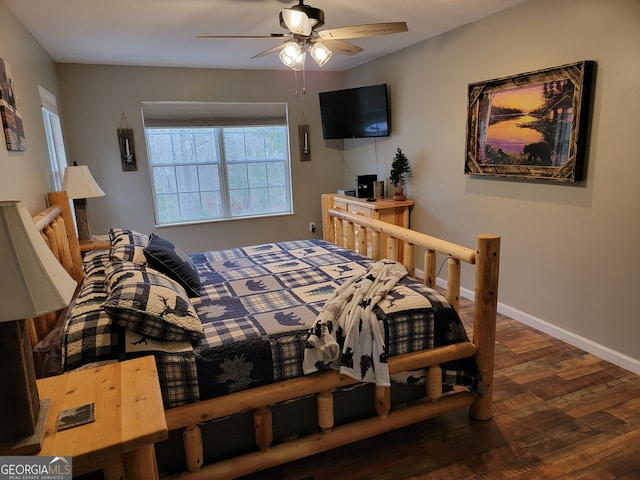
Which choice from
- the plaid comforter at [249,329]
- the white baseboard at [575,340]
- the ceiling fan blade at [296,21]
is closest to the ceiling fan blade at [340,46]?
the ceiling fan blade at [296,21]

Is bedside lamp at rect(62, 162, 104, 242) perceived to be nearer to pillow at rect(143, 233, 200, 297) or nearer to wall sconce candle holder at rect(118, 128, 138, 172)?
pillow at rect(143, 233, 200, 297)

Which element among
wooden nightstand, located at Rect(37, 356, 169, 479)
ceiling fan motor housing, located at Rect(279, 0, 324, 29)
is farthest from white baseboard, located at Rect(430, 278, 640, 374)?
wooden nightstand, located at Rect(37, 356, 169, 479)

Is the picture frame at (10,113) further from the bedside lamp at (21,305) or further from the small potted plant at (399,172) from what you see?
the small potted plant at (399,172)

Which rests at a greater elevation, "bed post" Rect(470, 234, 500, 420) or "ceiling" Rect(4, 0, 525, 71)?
"ceiling" Rect(4, 0, 525, 71)

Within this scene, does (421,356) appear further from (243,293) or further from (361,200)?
(361,200)

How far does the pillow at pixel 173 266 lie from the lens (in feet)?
7.75

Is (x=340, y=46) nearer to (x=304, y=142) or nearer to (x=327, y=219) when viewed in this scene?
(x=327, y=219)

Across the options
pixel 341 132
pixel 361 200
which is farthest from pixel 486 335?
pixel 341 132

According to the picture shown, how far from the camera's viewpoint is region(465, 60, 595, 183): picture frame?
2.74 metres

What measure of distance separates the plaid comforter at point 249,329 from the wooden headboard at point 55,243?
177mm

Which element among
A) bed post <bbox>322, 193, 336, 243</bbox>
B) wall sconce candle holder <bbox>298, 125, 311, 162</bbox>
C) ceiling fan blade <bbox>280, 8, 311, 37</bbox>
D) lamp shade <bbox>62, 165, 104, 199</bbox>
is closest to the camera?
ceiling fan blade <bbox>280, 8, 311, 37</bbox>

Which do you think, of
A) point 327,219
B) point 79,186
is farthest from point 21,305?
point 327,219

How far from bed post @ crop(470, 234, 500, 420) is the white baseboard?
43.6 inches

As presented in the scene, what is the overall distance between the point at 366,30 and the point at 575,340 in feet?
8.25
